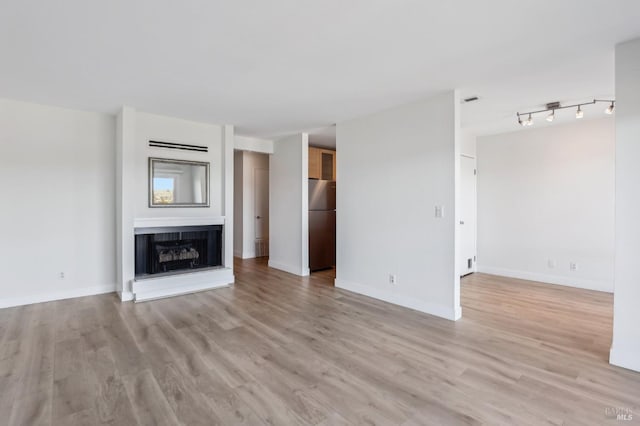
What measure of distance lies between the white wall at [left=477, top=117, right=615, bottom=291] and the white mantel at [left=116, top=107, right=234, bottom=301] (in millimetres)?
4635

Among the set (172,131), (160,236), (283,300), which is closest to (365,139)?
(283,300)

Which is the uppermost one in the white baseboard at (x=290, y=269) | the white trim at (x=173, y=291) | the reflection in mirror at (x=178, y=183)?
the reflection in mirror at (x=178, y=183)

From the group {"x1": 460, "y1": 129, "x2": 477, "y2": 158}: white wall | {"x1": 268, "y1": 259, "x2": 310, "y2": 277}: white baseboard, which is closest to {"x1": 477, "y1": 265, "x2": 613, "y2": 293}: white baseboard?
{"x1": 460, "y1": 129, "x2": 477, "y2": 158}: white wall

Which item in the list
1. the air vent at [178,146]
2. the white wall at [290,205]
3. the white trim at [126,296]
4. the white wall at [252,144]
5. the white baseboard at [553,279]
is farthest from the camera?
the white wall at [252,144]

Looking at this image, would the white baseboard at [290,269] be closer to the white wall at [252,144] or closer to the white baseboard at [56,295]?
the white wall at [252,144]

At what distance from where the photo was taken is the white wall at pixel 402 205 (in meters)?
3.53

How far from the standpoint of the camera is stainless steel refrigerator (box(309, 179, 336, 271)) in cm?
582

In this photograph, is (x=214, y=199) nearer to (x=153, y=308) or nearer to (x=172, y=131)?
(x=172, y=131)

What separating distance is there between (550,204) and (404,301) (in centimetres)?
317

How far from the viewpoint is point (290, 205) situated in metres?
5.86

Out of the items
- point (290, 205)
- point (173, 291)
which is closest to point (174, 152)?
point (173, 291)

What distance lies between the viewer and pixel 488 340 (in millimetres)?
2953

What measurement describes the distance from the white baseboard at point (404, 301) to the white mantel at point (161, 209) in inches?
75.1

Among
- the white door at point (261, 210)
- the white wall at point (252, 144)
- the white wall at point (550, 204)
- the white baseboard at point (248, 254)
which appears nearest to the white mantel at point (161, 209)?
the white wall at point (252, 144)
